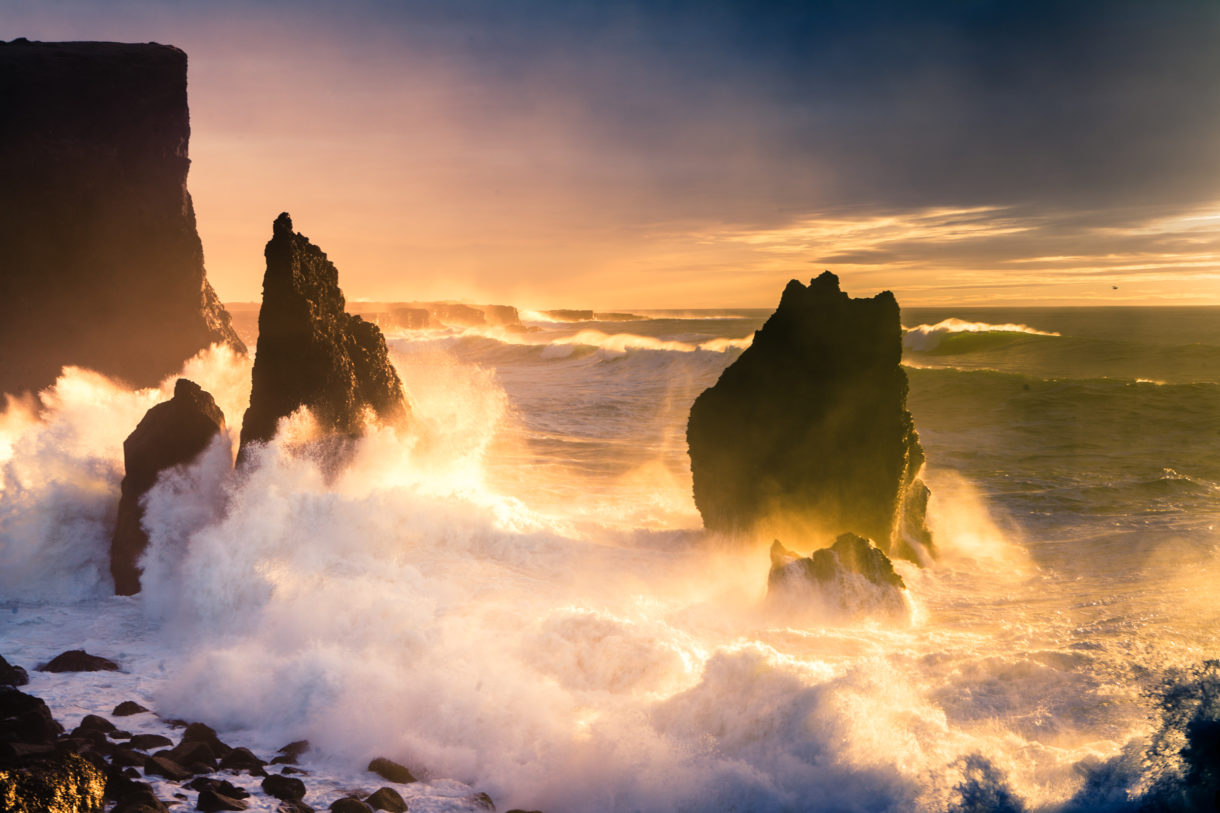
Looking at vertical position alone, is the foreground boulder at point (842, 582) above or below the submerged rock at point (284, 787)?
above

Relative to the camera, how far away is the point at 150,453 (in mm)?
11555

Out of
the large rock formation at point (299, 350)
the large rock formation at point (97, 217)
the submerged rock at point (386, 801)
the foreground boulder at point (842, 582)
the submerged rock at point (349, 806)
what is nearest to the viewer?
the submerged rock at point (349, 806)

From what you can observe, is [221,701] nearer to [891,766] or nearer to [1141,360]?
[891,766]

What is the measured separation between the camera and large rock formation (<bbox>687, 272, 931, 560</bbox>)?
12.4 meters

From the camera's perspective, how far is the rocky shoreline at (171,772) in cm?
547

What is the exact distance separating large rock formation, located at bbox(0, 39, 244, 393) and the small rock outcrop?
765 centimetres

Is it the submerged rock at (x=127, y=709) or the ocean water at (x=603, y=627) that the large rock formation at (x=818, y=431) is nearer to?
the ocean water at (x=603, y=627)

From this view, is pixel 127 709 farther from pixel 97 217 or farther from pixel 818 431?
pixel 97 217

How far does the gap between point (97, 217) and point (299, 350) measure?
370 inches

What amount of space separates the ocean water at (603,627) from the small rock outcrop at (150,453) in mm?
287

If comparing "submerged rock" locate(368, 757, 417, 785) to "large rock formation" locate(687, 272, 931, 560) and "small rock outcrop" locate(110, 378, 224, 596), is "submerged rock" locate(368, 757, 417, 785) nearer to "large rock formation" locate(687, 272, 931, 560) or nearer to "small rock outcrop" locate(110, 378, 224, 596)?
"small rock outcrop" locate(110, 378, 224, 596)

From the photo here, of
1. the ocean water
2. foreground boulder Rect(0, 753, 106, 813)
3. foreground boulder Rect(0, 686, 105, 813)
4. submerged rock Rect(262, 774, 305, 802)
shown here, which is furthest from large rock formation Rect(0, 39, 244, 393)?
foreground boulder Rect(0, 753, 106, 813)

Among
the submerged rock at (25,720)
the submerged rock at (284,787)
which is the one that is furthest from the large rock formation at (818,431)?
the submerged rock at (25,720)

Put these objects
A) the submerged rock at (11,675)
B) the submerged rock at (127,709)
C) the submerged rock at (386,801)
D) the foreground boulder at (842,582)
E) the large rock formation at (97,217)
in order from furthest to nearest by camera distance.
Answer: the large rock formation at (97,217), the foreground boulder at (842,582), the submerged rock at (11,675), the submerged rock at (127,709), the submerged rock at (386,801)
